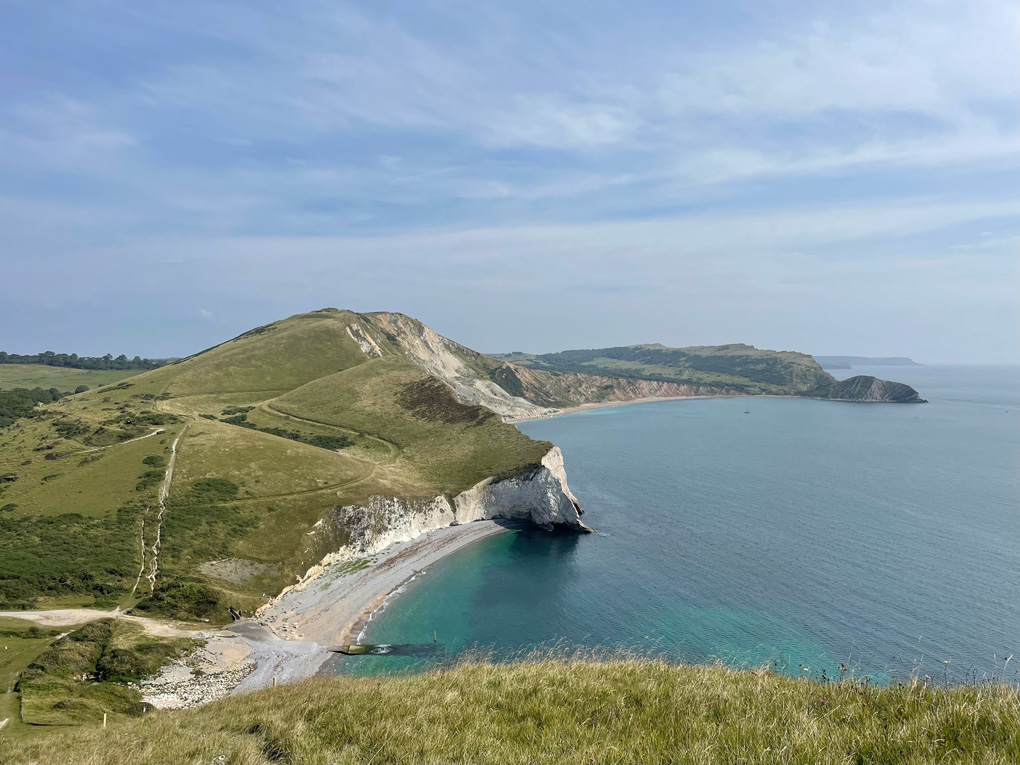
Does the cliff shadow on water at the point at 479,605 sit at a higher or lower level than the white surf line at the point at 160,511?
lower

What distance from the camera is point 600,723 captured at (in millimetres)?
7387

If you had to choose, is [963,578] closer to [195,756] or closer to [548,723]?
[548,723]

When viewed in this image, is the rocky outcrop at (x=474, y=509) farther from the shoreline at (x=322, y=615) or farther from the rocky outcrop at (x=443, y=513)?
the shoreline at (x=322, y=615)

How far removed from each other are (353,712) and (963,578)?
78557 mm

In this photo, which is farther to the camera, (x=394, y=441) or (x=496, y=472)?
(x=394, y=441)

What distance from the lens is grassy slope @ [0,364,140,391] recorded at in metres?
169

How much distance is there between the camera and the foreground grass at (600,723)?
5.66 metres

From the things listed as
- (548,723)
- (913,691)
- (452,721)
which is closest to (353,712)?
(452,721)

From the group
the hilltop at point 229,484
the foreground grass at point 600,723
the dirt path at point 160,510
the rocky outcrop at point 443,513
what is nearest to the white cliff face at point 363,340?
the hilltop at point 229,484

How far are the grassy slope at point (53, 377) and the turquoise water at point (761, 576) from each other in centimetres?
17478

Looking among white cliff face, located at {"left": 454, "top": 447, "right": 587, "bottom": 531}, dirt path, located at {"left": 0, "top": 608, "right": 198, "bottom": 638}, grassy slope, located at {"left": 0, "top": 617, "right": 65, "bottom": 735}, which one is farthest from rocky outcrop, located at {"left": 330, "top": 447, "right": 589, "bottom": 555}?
grassy slope, located at {"left": 0, "top": 617, "right": 65, "bottom": 735}

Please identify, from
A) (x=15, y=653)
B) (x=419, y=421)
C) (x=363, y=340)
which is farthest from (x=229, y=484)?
(x=363, y=340)

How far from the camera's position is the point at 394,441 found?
108875 millimetres

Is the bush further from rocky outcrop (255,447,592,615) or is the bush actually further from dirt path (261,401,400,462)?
dirt path (261,401,400,462)
